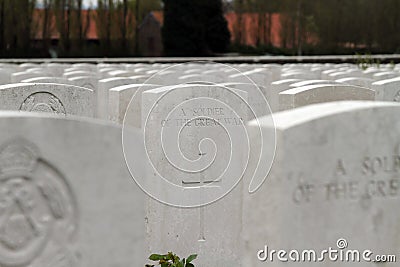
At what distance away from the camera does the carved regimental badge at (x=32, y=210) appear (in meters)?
2.33

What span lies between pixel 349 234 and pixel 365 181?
20 centimetres

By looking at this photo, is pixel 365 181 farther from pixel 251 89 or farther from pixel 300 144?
pixel 251 89

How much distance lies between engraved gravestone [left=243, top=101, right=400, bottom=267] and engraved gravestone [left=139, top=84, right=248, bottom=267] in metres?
1.71

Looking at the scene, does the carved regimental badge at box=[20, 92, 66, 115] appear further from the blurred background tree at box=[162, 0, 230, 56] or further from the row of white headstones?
the blurred background tree at box=[162, 0, 230, 56]

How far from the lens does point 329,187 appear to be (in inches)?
108

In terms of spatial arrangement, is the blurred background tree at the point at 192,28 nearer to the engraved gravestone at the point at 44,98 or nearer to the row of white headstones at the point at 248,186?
the engraved gravestone at the point at 44,98

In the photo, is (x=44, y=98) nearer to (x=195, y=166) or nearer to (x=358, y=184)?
(x=195, y=166)

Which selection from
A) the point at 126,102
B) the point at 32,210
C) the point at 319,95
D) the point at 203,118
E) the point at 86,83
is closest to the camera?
the point at 32,210

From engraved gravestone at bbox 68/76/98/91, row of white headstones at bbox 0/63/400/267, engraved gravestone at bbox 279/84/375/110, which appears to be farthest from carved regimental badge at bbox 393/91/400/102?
row of white headstones at bbox 0/63/400/267

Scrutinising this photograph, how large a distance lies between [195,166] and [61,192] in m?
2.38

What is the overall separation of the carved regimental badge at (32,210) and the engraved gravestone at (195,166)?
2.26 metres


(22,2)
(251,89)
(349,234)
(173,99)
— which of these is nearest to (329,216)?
(349,234)

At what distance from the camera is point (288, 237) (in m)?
2.69

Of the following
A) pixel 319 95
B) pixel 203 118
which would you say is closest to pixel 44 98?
pixel 203 118
